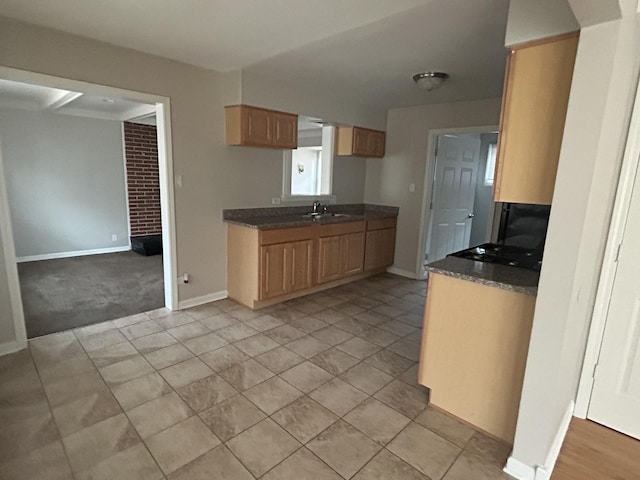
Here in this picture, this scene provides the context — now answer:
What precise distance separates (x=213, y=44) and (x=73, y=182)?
425 cm

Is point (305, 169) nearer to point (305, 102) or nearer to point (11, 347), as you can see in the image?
point (305, 102)

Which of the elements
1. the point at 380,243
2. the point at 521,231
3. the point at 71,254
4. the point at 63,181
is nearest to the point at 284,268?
the point at 380,243

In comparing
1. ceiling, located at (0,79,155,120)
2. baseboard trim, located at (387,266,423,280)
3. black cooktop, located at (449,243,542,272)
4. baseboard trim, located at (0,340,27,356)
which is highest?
ceiling, located at (0,79,155,120)

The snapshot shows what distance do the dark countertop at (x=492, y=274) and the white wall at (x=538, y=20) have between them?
1.18 m

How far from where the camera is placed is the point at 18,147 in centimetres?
502

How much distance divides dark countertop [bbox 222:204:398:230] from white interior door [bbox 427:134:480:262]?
642 mm

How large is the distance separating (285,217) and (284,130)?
1.01 metres

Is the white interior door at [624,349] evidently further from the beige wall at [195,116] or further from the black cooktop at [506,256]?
the beige wall at [195,116]

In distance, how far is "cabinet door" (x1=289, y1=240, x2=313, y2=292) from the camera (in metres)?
3.83

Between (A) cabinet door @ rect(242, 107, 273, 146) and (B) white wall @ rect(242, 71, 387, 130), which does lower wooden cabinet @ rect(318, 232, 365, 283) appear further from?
(B) white wall @ rect(242, 71, 387, 130)

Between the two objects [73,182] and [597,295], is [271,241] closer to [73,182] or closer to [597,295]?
[597,295]

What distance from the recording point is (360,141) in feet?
15.5

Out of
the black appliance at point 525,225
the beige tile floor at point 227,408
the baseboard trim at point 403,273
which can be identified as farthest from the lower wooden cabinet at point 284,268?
the black appliance at point 525,225

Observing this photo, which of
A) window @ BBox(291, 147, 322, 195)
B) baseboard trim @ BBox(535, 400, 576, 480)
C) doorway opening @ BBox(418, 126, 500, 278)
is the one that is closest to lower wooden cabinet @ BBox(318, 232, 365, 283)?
doorway opening @ BBox(418, 126, 500, 278)
